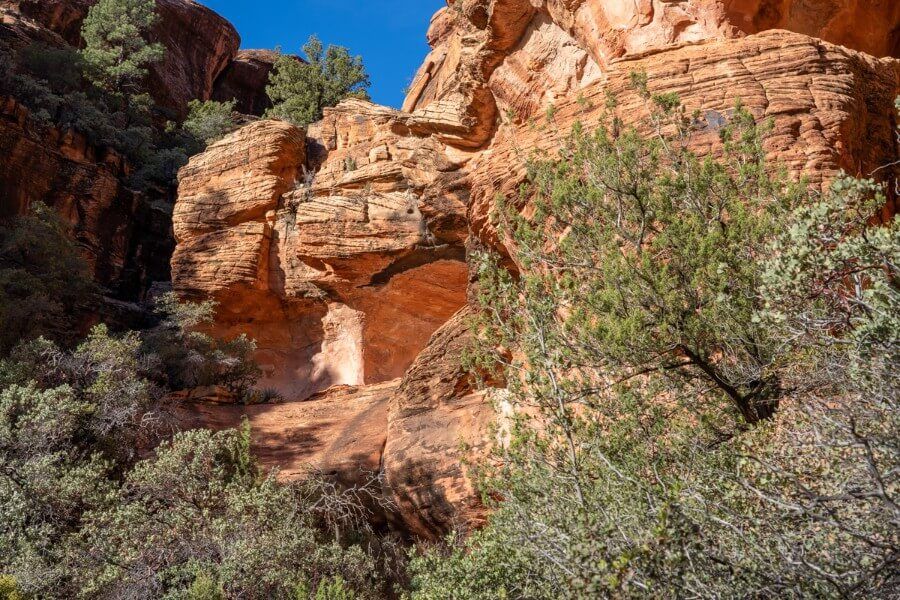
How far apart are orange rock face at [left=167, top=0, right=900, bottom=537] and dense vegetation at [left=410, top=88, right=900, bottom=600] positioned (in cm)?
189

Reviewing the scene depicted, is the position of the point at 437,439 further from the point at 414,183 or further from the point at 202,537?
the point at 414,183

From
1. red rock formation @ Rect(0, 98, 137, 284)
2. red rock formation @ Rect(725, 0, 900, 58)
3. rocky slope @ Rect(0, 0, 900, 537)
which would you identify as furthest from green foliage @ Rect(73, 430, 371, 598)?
red rock formation @ Rect(0, 98, 137, 284)

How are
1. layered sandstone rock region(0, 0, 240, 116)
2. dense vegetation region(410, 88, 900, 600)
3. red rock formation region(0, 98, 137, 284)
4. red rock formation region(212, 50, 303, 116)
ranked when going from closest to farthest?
dense vegetation region(410, 88, 900, 600)
red rock formation region(0, 98, 137, 284)
layered sandstone rock region(0, 0, 240, 116)
red rock formation region(212, 50, 303, 116)

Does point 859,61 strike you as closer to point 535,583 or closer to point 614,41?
point 614,41

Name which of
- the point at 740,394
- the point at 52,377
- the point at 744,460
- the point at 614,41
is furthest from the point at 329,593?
the point at 614,41

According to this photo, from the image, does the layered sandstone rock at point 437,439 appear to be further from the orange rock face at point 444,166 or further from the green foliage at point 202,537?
the green foliage at point 202,537

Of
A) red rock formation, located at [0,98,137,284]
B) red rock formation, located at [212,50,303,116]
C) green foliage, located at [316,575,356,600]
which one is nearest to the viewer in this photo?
green foliage, located at [316,575,356,600]

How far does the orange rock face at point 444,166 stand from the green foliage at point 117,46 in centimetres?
1024

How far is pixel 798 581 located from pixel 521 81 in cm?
1288

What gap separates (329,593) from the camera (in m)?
9.14

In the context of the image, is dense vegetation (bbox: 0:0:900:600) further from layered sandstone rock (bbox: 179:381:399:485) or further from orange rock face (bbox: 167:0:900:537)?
orange rock face (bbox: 167:0:900:537)

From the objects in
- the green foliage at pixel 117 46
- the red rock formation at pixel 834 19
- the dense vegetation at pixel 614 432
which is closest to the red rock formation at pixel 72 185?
the green foliage at pixel 117 46

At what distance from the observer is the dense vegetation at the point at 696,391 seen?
445cm

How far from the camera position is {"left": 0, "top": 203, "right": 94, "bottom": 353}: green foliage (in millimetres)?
15484
